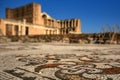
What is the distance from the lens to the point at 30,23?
3244 cm

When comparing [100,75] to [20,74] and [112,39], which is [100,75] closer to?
[20,74]

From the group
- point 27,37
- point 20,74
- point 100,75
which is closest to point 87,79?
point 100,75

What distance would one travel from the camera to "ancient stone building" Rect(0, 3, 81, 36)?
1129 inches

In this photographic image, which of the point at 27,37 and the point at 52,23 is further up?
the point at 52,23

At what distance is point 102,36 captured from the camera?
34.6ft

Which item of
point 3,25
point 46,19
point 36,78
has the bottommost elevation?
point 36,78

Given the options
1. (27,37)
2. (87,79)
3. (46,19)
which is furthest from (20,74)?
(46,19)

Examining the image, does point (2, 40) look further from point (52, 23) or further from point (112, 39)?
point (52, 23)

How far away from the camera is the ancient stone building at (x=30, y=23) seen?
28.7 meters

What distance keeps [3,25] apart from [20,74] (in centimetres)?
2669

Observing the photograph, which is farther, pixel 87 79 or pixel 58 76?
pixel 58 76

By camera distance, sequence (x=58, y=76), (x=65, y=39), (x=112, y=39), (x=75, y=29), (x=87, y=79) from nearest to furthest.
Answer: (x=87, y=79)
(x=58, y=76)
(x=112, y=39)
(x=65, y=39)
(x=75, y=29)

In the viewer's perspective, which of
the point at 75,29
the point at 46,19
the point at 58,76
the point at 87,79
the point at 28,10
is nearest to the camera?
the point at 87,79

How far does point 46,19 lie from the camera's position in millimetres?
42844
